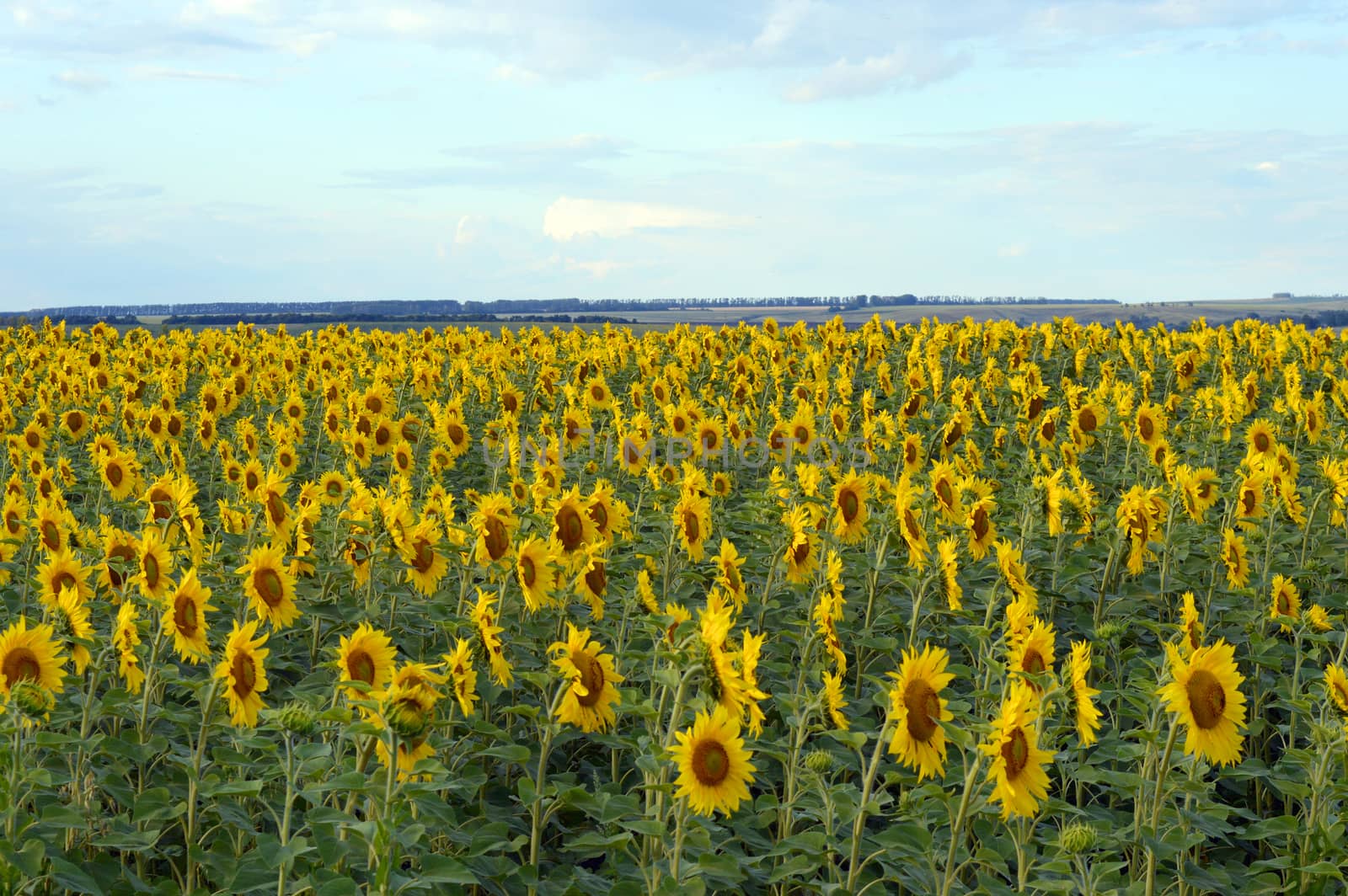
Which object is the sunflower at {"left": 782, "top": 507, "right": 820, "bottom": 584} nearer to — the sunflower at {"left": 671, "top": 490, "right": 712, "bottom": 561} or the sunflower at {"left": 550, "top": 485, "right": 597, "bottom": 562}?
the sunflower at {"left": 671, "top": 490, "right": 712, "bottom": 561}

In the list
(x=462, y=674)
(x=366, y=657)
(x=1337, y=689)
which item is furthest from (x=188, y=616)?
(x=1337, y=689)

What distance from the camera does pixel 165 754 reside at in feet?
17.9

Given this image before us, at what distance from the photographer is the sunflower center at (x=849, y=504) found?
782 centimetres

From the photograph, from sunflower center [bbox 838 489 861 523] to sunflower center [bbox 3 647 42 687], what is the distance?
497cm

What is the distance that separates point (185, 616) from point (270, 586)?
753 millimetres

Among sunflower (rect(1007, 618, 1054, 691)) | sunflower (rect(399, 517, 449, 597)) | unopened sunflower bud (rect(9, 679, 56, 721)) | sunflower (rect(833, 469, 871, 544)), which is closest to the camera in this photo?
unopened sunflower bud (rect(9, 679, 56, 721))

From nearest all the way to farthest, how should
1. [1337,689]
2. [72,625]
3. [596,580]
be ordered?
[72,625] < [1337,689] < [596,580]

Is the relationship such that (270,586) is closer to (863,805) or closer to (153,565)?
(153,565)

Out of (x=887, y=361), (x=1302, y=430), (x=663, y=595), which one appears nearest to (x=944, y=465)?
(x=663, y=595)

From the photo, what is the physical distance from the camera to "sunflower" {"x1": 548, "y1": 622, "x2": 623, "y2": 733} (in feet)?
15.9

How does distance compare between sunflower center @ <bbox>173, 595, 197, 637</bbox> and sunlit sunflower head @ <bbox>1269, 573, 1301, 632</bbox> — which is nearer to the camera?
sunflower center @ <bbox>173, 595, 197, 637</bbox>

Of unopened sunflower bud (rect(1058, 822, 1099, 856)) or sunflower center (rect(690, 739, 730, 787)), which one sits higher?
sunflower center (rect(690, 739, 730, 787))

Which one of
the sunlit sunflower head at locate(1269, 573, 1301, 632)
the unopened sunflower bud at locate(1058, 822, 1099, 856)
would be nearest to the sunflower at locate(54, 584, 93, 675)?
the unopened sunflower bud at locate(1058, 822, 1099, 856)

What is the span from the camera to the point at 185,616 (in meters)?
5.54
